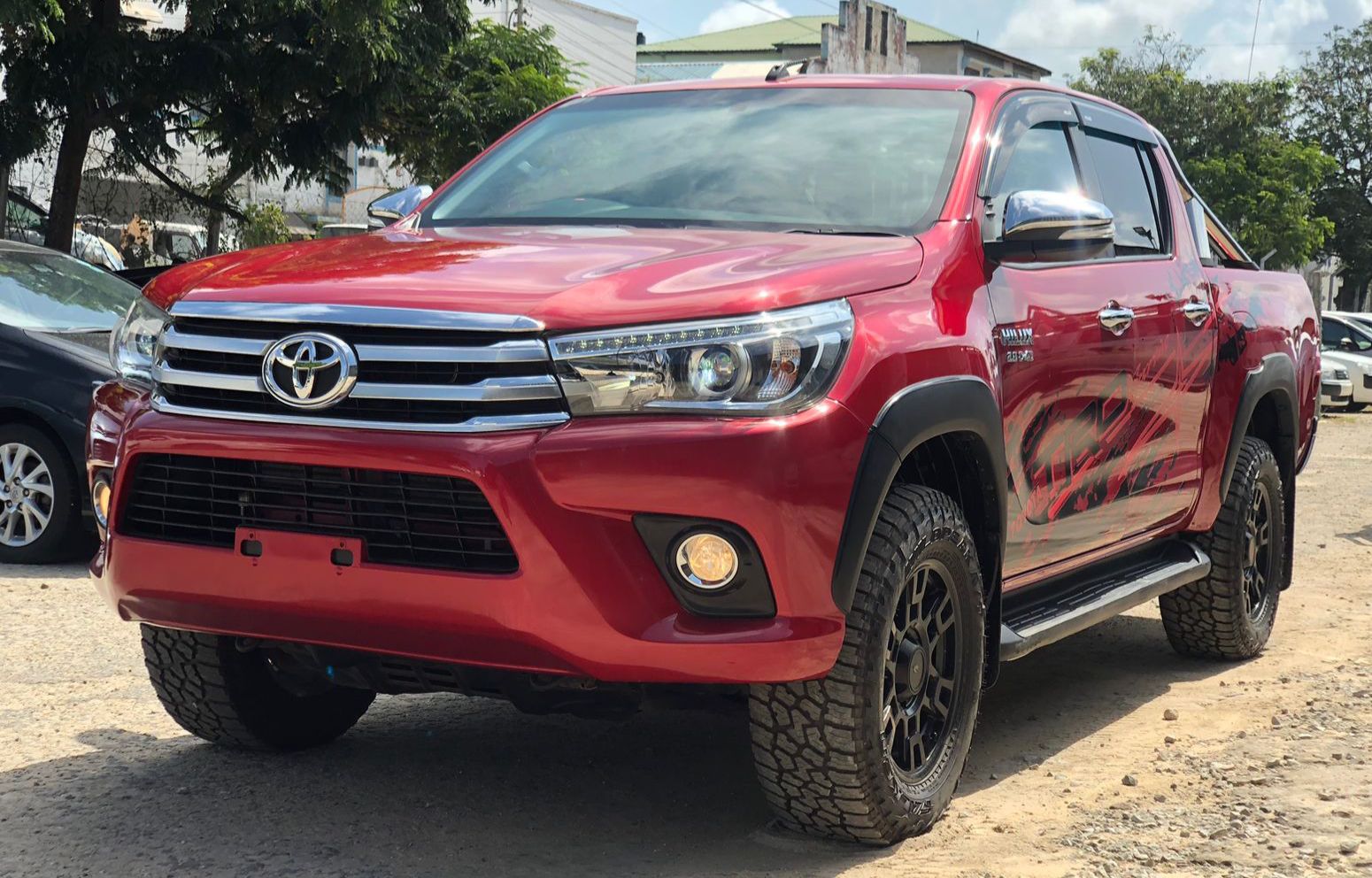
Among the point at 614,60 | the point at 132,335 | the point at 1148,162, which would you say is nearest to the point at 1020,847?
the point at 132,335

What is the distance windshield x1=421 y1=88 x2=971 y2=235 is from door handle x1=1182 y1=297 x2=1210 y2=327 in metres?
1.23

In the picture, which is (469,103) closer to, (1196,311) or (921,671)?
(1196,311)

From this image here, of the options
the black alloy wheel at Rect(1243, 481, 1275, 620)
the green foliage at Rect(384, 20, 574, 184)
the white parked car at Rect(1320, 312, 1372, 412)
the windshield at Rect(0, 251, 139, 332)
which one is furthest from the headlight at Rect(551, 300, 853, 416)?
the white parked car at Rect(1320, 312, 1372, 412)

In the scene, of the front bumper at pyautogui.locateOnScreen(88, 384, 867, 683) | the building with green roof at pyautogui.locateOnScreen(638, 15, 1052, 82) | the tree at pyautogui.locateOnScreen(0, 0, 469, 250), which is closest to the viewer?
the front bumper at pyautogui.locateOnScreen(88, 384, 867, 683)

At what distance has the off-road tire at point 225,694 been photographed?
178 inches

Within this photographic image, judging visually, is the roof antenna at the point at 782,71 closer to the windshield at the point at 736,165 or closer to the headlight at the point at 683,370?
the windshield at the point at 736,165

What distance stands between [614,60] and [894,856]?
49562 mm

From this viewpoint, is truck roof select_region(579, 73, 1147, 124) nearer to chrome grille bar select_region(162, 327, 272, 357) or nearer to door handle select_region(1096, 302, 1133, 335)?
door handle select_region(1096, 302, 1133, 335)

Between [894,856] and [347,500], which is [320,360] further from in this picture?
[894,856]

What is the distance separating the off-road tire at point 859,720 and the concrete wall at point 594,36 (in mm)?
44208

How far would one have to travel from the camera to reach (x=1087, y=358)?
15.9 ft

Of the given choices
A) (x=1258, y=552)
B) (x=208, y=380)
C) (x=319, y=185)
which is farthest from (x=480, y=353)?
(x=319, y=185)

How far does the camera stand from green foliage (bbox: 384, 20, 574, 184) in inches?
764

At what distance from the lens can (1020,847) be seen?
13.4 ft
